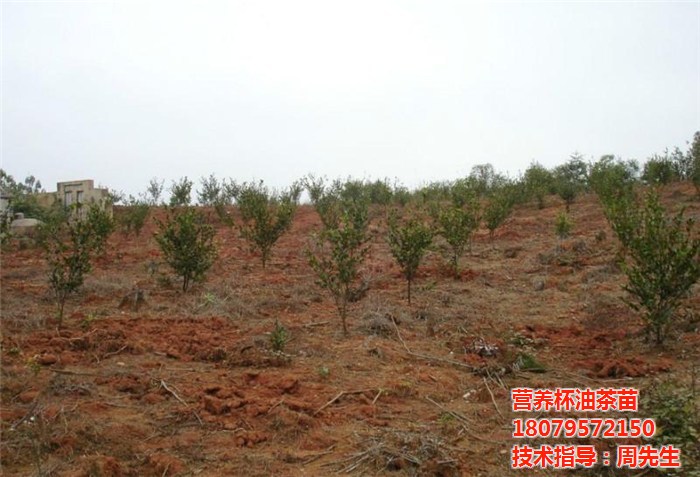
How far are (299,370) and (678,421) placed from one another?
355 cm

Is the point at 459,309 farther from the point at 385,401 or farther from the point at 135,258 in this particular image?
the point at 135,258

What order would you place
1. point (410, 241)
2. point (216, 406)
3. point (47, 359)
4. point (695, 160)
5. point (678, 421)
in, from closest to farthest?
point (678, 421) → point (216, 406) → point (47, 359) → point (410, 241) → point (695, 160)

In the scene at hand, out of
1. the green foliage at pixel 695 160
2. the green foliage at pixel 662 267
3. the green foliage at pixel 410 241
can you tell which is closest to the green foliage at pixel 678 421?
the green foliage at pixel 662 267

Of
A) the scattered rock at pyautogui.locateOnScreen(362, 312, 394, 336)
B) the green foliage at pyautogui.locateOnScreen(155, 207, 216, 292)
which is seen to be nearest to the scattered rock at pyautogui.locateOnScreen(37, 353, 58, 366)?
the scattered rock at pyautogui.locateOnScreen(362, 312, 394, 336)

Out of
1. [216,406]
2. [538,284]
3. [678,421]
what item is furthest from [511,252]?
[216,406]

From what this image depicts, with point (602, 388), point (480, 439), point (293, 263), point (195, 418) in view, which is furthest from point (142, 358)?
point (293, 263)

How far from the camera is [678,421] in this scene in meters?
4.16

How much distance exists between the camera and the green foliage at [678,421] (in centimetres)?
385

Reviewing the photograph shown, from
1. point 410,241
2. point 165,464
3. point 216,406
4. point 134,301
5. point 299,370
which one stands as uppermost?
point 410,241

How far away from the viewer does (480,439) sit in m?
4.34

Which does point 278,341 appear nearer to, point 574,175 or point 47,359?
point 47,359

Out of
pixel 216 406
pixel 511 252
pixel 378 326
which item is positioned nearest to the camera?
pixel 216 406

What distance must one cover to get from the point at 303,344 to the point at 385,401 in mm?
1986

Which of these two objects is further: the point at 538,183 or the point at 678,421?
the point at 538,183
